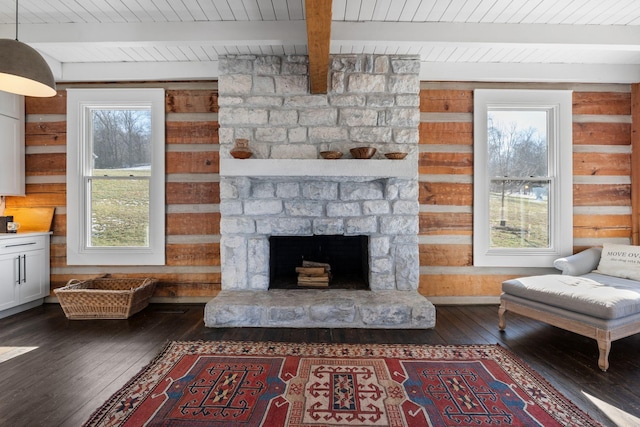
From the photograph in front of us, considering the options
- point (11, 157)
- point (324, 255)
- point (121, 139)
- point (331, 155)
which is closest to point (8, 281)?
point (11, 157)

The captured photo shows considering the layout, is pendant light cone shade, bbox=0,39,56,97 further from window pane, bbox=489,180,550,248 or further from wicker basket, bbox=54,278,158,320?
window pane, bbox=489,180,550,248

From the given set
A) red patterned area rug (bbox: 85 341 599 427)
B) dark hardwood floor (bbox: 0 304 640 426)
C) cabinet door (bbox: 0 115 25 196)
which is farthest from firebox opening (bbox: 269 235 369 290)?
cabinet door (bbox: 0 115 25 196)

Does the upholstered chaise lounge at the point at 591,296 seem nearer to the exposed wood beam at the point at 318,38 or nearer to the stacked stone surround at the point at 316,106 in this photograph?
the stacked stone surround at the point at 316,106

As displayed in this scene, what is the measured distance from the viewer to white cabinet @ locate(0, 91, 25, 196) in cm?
375

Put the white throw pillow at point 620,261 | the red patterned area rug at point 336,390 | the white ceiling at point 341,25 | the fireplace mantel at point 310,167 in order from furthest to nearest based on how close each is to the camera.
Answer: the white throw pillow at point 620,261, the fireplace mantel at point 310,167, the white ceiling at point 341,25, the red patterned area rug at point 336,390

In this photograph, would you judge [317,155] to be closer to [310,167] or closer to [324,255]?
[310,167]

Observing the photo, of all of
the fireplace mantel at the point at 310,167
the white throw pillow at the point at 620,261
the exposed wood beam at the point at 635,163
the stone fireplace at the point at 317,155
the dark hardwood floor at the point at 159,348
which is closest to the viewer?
the dark hardwood floor at the point at 159,348

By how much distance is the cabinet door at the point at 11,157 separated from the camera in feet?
12.3

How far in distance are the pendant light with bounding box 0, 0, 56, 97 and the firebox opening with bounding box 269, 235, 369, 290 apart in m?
2.47

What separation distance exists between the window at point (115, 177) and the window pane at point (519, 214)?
4.01 m

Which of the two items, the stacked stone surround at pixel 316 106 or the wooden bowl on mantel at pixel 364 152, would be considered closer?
the wooden bowl on mantel at pixel 364 152

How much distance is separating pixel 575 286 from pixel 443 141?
2.00 metres

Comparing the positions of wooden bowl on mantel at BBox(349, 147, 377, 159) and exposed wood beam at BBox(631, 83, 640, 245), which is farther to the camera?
exposed wood beam at BBox(631, 83, 640, 245)

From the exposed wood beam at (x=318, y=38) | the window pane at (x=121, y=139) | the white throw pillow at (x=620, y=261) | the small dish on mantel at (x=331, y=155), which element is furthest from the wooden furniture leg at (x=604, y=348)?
the window pane at (x=121, y=139)
